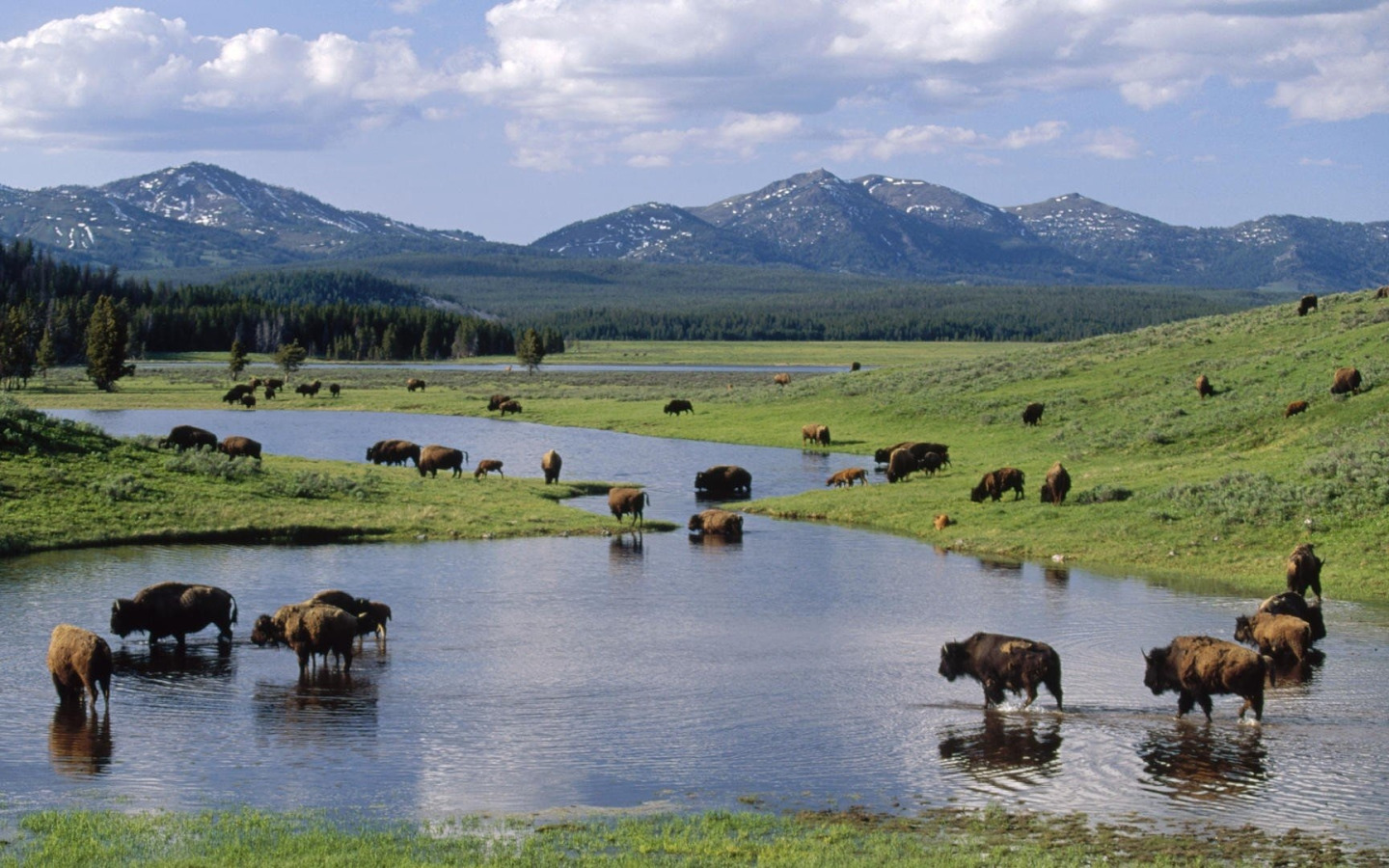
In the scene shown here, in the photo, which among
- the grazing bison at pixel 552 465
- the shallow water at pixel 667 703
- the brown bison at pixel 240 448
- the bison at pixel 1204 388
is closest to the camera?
the shallow water at pixel 667 703

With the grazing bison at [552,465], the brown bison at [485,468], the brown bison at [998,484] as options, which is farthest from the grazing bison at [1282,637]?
the brown bison at [485,468]

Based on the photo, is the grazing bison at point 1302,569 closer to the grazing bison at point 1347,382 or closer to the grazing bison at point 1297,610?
the grazing bison at point 1297,610

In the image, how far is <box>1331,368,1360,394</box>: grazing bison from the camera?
169 feet

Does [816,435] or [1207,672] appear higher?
[816,435]

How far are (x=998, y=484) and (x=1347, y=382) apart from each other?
53.9 feet

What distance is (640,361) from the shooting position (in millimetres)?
195875

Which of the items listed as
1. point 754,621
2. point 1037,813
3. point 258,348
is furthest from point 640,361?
point 1037,813

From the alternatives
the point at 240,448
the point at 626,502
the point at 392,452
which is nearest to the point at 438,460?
the point at 392,452

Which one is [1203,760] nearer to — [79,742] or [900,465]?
[79,742]

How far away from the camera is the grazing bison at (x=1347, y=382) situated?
51.4 m

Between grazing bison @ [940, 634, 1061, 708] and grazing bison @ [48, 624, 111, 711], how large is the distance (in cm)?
1286

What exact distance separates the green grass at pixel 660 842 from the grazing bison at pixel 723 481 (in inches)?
1413

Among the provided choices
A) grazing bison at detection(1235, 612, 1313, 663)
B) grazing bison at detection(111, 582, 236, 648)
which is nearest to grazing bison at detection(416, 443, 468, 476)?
grazing bison at detection(111, 582, 236, 648)

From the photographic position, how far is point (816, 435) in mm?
70562
